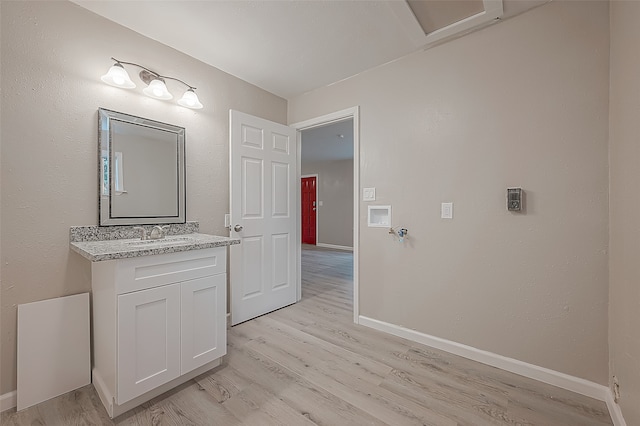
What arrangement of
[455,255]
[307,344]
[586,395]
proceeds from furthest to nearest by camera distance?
1. [307,344]
2. [455,255]
3. [586,395]

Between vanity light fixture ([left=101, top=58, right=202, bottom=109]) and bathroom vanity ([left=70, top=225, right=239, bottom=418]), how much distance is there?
1023 mm

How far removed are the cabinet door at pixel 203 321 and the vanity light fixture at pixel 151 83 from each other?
143 cm

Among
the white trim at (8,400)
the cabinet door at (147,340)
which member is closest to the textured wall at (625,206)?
the cabinet door at (147,340)

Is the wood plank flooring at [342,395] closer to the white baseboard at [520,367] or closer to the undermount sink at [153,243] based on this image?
the white baseboard at [520,367]

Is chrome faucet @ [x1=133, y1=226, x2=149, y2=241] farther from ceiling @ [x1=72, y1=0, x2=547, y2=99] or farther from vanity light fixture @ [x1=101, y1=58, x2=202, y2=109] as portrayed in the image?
ceiling @ [x1=72, y1=0, x2=547, y2=99]

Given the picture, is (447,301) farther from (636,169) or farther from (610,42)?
(610,42)

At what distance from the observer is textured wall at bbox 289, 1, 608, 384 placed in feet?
5.10

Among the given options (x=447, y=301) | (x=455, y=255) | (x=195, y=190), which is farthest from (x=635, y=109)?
(x=195, y=190)

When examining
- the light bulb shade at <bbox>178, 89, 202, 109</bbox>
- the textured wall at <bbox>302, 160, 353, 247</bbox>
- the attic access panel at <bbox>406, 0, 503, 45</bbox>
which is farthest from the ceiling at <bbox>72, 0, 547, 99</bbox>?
the textured wall at <bbox>302, 160, 353, 247</bbox>

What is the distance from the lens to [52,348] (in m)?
1.58

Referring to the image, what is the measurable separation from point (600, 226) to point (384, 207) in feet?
4.46

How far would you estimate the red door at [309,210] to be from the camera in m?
8.02

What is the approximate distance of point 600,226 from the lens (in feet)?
4.98

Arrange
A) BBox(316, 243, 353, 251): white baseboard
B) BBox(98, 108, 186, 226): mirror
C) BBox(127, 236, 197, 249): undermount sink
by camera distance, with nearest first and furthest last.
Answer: BBox(127, 236, 197, 249): undermount sink → BBox(98, 108, 186, 226): mirror → BBox(316, 243, 353, 251): white baseboard
